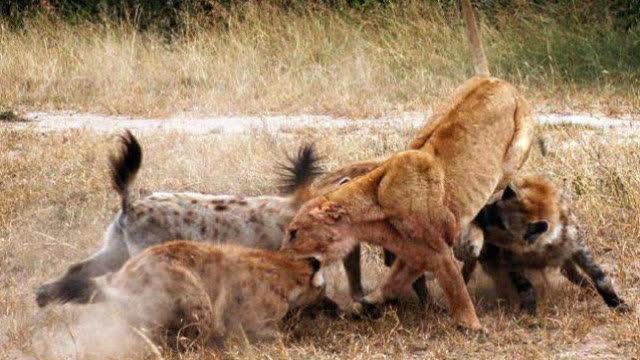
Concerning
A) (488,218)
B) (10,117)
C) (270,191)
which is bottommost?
(10,117)

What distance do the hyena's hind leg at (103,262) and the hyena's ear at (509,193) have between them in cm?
197

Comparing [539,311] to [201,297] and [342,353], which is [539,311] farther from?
[201,297]

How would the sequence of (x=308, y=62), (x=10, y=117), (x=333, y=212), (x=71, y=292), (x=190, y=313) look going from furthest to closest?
(x=308, y=62) → (x=10, y=117) → (x=71, y=292) → (x=333, y=212) → (x=190, y=313)

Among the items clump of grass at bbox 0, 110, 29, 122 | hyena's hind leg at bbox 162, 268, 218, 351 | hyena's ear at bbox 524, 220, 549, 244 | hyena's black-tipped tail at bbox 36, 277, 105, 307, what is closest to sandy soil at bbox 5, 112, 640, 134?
clump of grass at bbox 0, 110, 29, 122

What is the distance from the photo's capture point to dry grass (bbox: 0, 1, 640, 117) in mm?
12523

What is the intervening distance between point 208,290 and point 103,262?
99 cm

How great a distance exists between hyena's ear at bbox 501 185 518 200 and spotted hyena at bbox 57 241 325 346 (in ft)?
3.63

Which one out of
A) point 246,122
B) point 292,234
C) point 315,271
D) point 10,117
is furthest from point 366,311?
point 10,117

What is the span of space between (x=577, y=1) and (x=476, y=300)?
30.5 ft

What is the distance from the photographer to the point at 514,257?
7105mm

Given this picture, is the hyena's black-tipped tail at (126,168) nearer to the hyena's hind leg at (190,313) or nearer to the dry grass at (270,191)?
the dry grass at (270,191)

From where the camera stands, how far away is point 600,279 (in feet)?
23.1

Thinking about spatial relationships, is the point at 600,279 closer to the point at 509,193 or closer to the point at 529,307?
the point at 529,307

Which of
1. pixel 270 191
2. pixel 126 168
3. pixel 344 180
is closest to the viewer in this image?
pixel 344 180
